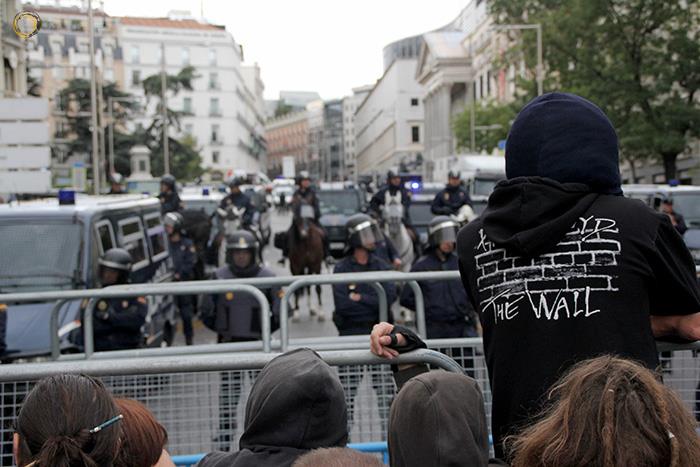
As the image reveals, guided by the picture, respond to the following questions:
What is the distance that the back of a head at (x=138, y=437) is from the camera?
2920mm

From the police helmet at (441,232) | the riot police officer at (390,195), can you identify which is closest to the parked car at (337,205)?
the riot police officer at (390,195)

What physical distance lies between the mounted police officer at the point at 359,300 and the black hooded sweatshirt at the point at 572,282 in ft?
6.88

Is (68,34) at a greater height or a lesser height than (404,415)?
greater

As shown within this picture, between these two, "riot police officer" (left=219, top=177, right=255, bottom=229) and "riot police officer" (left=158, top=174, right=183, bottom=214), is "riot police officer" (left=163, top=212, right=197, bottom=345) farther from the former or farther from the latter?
"riot police officer" (left=219, top=177, right=255, bottom=229)

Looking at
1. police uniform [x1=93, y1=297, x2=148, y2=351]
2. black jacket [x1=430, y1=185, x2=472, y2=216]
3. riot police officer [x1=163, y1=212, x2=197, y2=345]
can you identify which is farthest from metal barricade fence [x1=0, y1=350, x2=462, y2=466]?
black jacket [x1=430, y1=185, x2=472, y2=216]

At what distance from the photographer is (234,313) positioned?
838cm

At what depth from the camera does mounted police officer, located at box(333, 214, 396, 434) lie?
17.4ft

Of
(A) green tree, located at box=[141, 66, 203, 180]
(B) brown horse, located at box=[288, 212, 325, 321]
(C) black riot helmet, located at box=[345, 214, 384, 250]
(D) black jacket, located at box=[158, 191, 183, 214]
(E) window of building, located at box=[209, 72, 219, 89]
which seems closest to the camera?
(C) black riot helmet, located at box=[345, 214, 384, 250]

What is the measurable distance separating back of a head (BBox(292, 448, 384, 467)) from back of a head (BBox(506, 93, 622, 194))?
105cm

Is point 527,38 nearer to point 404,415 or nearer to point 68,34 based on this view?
point 404,415

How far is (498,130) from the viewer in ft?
184

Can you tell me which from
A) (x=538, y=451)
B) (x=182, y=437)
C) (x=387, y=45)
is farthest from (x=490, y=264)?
(x=387, y=45)

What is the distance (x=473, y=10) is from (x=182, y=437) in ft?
312

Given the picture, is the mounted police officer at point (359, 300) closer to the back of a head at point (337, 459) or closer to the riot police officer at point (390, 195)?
the back of a head at point (337, 459)
